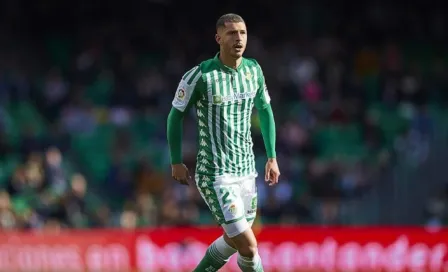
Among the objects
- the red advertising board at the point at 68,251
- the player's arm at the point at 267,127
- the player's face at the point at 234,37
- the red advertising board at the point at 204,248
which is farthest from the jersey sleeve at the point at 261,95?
the red advertising board at the point at 68,251

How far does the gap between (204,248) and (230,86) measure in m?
7.11

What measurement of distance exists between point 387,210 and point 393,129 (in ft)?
5.22

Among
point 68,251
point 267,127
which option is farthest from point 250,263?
point 68,251

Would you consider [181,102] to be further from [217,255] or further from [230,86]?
[217,255]

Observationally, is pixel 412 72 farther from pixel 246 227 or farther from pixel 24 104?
pixel 246 227

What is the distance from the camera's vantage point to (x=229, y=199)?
8.37 metres

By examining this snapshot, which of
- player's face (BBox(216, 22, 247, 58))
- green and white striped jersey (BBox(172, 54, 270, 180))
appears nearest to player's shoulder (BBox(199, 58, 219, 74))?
green and white striped jersey (BBox(172, 54, 270, 180))

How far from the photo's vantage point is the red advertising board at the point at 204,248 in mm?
15188

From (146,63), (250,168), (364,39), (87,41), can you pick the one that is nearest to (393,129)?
(364,39)

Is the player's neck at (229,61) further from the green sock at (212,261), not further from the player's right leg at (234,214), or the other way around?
the green sock at (212,261)

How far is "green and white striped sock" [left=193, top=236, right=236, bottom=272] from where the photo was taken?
8773 millimetres

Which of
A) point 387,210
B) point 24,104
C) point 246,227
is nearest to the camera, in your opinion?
point 246,227

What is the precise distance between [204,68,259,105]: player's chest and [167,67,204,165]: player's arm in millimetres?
83

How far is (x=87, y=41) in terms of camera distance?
20.5 metres
